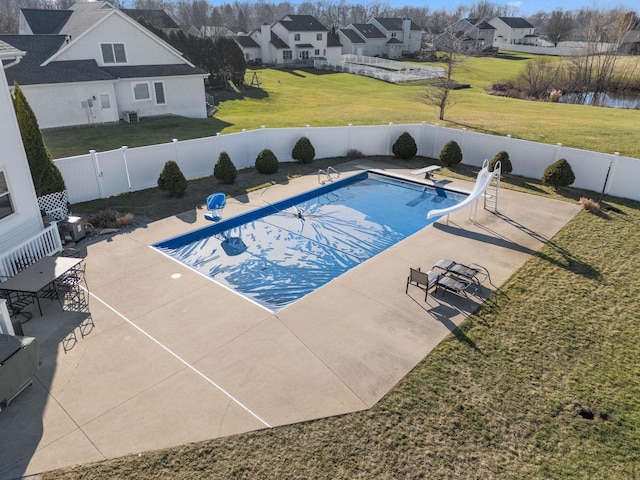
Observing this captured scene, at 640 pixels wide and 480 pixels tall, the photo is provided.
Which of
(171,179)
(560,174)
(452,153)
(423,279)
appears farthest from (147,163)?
(560,174)

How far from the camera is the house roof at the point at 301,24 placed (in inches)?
2454

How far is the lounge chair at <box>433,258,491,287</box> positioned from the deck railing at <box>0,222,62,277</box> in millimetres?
9909

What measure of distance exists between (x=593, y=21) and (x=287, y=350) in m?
58.6

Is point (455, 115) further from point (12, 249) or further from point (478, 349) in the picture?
Result: point (12, 249)

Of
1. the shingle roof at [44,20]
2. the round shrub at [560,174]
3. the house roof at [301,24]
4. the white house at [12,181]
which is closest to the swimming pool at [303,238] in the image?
the white house at [12,181]

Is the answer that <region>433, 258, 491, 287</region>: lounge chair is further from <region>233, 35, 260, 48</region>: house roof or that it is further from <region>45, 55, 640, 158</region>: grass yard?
<region>233, 35, 260, 48</region>: house roof

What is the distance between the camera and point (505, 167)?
61.4ft

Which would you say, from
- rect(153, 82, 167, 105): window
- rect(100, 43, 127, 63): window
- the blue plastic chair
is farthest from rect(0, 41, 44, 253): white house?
rect(100, 43, 127, 63): window

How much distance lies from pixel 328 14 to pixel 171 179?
15124cm

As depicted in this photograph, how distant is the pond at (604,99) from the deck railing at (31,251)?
45941 mm

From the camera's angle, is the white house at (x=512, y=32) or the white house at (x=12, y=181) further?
the white house at (x=512, y=32)

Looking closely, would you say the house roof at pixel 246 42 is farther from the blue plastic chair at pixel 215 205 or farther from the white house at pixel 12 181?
the white house at pixel 12 181

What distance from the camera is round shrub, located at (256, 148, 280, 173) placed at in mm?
18844

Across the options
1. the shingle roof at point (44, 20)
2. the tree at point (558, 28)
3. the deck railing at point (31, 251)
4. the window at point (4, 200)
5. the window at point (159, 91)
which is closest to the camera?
the deck railing at point (31, 251)
